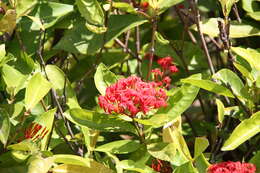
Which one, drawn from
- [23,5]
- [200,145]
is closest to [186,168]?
[200,145]

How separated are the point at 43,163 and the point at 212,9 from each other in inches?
49.7

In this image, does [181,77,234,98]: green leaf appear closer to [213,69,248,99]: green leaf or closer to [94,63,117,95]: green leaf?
[213,69,248,99]: green leaf

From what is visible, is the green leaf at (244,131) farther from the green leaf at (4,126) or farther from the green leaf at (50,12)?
the green leaf at (50,12)

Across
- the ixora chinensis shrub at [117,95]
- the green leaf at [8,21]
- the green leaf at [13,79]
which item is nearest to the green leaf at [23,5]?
the ixora chinensis shrub at [117,95]

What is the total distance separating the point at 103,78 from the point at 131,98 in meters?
0.26

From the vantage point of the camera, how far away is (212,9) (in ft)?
8.61

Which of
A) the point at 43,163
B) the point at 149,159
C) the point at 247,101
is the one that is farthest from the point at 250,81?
the point at 43,163

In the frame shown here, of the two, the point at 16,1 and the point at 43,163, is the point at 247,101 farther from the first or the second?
the point at 16,1

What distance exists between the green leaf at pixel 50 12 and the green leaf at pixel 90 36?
8cm

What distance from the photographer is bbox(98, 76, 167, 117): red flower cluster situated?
Result: 169 cm

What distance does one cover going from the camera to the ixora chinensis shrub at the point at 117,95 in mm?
1746

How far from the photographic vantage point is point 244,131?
68.7 inches

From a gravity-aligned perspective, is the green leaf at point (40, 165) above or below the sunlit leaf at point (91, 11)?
below

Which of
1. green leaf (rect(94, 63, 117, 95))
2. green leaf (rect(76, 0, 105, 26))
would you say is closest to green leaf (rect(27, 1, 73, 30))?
green leaf (rect(76, 0, 105, 26))
